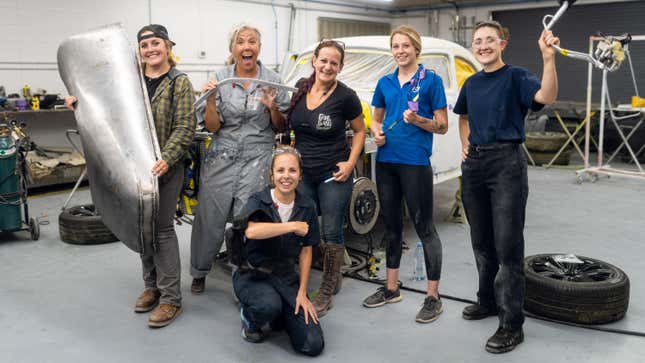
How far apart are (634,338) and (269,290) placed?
212 centimetres

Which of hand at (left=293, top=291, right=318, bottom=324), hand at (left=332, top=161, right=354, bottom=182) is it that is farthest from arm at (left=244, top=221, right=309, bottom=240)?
hand at (left=332, top=161, right=354, bottom=182)

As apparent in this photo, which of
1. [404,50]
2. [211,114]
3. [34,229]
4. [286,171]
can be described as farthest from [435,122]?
[34,229]

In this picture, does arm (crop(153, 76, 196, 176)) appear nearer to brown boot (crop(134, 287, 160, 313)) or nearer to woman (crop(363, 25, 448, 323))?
brown boot (crop(134, 287, 160, 313))

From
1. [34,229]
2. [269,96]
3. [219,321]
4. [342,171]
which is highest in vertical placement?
[269,96]

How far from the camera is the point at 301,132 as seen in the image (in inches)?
140

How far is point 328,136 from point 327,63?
44cm

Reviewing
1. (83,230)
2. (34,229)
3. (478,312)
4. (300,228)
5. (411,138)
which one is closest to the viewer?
(300,228)

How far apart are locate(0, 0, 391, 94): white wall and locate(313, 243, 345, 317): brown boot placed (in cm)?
527

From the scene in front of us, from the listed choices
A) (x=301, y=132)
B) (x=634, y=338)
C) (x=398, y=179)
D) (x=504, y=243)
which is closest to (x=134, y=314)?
(x=301, y=132)

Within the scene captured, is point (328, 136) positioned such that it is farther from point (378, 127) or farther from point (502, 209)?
point (502, 209)

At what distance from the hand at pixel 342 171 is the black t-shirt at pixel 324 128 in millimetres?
47

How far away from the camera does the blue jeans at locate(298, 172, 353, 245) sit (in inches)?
140

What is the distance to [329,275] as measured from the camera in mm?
3699

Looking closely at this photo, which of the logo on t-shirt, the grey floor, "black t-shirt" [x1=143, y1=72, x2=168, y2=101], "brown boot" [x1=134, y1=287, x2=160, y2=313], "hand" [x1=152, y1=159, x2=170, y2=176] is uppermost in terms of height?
"black t-shirt" [x1=143, y1=72, x2=168, y2=101]
